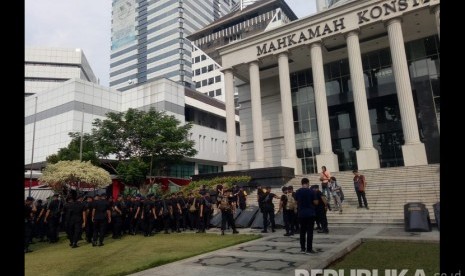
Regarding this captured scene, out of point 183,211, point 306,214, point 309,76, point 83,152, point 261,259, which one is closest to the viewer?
point 261,259

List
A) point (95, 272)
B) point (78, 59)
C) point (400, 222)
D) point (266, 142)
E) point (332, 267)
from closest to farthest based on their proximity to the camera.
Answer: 1. point (332, 267)
2. point (95, 272)
3. point (400, 222)
4. point (266, 142)
5. point (78, 59)

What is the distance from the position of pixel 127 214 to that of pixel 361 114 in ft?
62.5

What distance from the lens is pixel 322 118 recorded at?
27203mm

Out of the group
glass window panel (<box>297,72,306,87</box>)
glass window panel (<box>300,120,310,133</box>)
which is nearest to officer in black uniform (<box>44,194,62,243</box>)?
glass window panel (<box>300,120,310,133</box>)

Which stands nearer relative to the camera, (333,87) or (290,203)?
(290,203)

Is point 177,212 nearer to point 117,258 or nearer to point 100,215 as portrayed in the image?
point 100,215

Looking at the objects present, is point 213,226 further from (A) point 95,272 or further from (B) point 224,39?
(B) point 224,39

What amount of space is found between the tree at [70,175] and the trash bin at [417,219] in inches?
771

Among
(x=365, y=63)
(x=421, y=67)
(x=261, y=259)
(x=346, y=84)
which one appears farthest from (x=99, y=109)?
(x=261, y=259)

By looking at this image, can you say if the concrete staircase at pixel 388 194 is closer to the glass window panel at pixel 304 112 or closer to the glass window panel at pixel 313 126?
the glass window panel at pixel 313 126

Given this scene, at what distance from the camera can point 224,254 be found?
830cm

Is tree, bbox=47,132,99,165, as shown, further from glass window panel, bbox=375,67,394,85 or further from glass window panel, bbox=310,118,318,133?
glass window panel, bbox=375,67,394,85

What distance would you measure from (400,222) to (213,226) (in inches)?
314
